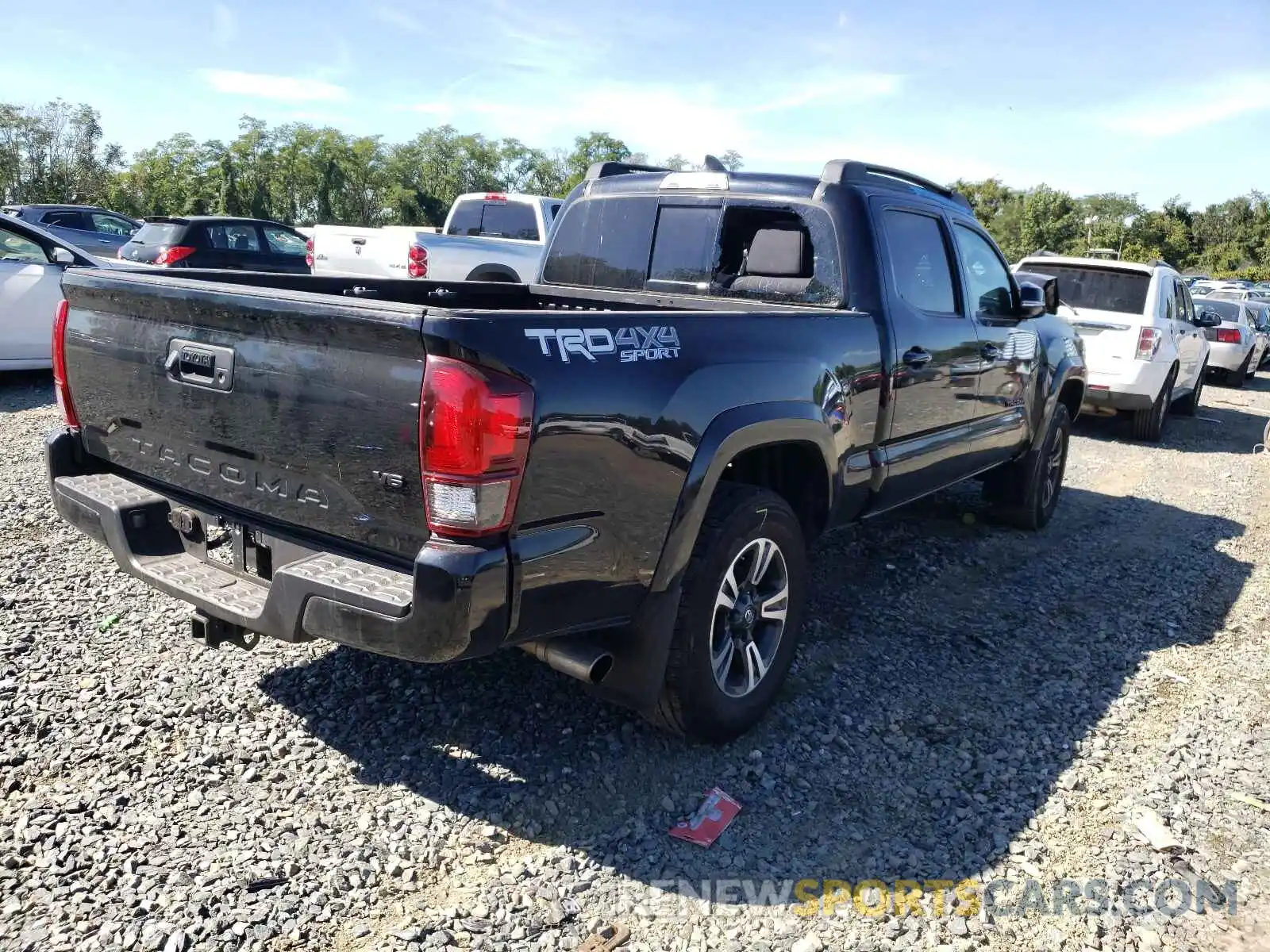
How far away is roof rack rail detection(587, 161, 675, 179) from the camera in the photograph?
5.06 meters

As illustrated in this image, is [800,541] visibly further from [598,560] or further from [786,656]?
[598,560]

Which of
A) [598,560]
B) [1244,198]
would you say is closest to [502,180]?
[1244,198]

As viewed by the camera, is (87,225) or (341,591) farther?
(87,225)

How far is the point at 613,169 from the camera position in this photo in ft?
16.9

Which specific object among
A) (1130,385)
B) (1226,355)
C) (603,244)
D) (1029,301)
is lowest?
(1130,385)

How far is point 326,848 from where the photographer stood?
9.05 ft

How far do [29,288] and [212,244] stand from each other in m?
5.66

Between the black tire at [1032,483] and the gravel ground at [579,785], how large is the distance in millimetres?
1405

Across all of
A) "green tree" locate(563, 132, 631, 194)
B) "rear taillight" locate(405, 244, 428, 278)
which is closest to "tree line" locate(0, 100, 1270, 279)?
"green tree" locate(563, 132, 631, 194)

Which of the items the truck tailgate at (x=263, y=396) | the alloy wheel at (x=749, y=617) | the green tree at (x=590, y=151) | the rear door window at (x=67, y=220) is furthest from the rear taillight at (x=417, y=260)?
the green tree at (x=590, y=151)

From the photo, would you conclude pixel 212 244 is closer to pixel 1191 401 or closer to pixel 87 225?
pixel 87 225

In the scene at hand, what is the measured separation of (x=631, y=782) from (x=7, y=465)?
17.2 ft

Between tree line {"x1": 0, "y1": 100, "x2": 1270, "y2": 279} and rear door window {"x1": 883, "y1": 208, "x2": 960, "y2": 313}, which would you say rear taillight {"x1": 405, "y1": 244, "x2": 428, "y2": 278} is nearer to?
rear door window {"x1": 883, "y1": 208, "x2": 960, "y2": 313}

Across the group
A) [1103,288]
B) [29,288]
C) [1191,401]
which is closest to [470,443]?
[29,288]
